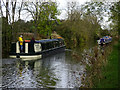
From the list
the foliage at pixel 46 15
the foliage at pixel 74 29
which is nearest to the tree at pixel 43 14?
the foliage at pixel 46 15

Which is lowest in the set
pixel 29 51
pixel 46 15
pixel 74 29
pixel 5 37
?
pixel 29 51

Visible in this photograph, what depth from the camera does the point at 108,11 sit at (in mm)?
13258

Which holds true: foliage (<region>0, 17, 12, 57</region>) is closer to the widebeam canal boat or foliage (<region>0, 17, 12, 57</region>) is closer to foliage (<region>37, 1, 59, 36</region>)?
the widebeam canal boat

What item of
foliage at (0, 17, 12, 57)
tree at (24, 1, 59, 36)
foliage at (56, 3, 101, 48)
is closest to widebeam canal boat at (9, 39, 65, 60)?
foliage at (0, 17, 12, 57)

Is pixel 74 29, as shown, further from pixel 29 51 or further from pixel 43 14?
pixel 29 51

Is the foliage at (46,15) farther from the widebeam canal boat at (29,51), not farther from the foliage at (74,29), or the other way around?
the widebeam canal boat at (29,51)

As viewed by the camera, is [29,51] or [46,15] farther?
[46,15]

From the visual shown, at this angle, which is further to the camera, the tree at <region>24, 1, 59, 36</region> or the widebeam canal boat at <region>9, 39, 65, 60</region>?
the tree at <region>24, 1, 59, 36</region>

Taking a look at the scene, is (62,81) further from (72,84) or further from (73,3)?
(73,3)

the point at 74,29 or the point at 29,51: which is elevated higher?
the point at 74,29

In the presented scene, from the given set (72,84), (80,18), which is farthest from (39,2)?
(72,84)

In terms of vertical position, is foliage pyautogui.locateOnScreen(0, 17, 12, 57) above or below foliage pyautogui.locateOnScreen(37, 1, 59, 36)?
below

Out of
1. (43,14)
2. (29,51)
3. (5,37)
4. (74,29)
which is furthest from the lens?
(74,29)

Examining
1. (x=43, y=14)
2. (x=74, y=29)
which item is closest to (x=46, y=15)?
Result: (x=43, y=14)
